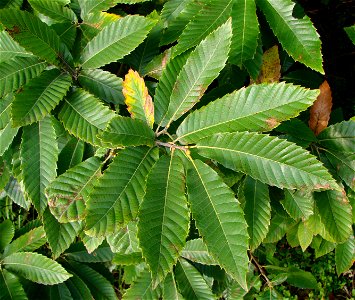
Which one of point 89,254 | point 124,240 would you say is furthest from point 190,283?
point 89,254

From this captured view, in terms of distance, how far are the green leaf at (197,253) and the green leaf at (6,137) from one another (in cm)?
84

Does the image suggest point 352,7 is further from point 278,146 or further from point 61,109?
point 61,109

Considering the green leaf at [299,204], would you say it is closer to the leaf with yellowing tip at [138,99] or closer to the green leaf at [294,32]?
the green leaf at [294,32]

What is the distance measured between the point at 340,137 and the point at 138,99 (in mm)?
820

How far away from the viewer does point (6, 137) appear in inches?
52.5

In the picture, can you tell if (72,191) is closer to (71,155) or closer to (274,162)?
(71,155)

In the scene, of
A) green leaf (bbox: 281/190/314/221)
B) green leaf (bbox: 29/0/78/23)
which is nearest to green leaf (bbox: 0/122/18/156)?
green leaf (bbox: 29/0/78/23)

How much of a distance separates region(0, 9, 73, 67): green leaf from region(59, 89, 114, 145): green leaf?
14 centimetres

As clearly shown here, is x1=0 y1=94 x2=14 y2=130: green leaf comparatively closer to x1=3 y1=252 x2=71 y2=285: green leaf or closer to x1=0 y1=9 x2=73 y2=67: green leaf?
x1=0 y1=9 x2=73 y2=67: green leaf

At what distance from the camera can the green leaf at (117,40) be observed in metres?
1.26

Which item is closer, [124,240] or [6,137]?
[6,137]

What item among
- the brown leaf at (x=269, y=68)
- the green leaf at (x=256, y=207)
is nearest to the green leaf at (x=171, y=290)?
the green leaf at (x=256, y=207)

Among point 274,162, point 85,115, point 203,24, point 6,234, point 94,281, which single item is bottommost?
point 94,281

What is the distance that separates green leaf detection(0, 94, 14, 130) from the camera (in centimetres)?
126
